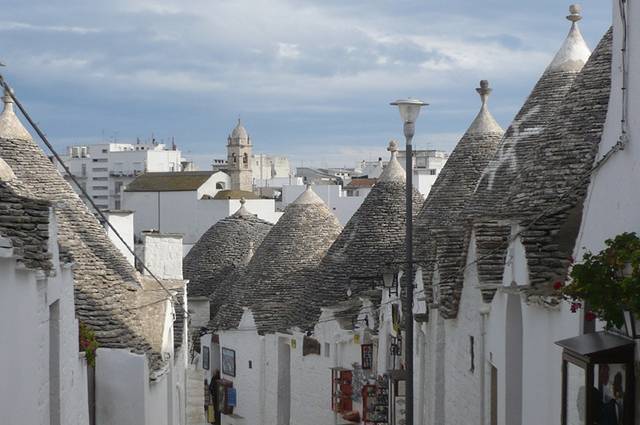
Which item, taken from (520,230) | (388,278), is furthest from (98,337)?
(388,278)

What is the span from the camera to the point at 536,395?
1105 centimetres

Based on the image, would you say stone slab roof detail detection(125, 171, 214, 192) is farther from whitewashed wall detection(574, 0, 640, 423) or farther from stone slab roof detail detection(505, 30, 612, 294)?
whitewashed wall detection(574, 0, 640, 423)

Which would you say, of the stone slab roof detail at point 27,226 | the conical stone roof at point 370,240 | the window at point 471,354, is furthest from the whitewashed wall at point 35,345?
the conical stone roof at point 370,240

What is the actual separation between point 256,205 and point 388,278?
37778 mm

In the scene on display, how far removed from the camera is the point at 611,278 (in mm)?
7309

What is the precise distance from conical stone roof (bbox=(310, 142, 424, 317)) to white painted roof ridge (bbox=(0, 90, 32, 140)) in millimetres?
9843

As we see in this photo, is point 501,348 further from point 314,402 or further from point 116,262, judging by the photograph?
point 314,402

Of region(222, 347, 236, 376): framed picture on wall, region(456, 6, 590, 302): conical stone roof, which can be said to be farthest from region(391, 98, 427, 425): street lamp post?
region(222, 347, 236, 376): framed picture on wall

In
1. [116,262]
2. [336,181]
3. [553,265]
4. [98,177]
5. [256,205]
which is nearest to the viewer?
[553,265]

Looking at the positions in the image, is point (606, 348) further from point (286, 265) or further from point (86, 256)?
point (286, 265)

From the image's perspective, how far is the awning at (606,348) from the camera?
7.56 metres

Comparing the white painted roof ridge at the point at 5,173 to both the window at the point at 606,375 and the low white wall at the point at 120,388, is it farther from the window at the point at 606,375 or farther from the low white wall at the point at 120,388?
the window at the point at 606,375

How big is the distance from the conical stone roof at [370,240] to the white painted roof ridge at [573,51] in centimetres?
870

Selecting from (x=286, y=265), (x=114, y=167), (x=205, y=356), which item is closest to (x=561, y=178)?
(x=286, y=265)
